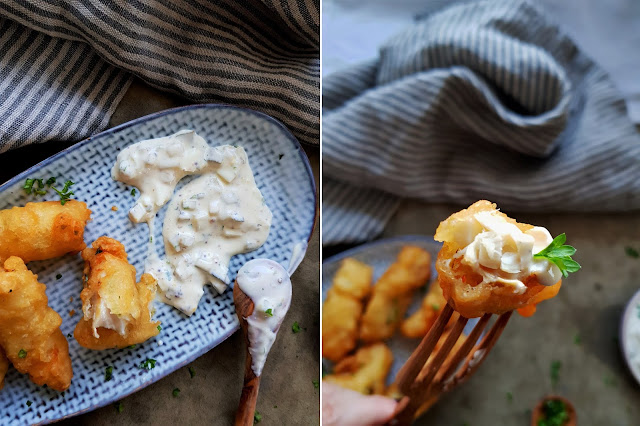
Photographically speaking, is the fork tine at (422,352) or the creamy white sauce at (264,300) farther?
the creamy white sauce at (264,300)

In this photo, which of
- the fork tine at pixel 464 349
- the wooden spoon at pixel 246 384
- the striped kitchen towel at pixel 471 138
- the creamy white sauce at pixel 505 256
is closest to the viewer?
the creamy white sauce at pixel 505 256

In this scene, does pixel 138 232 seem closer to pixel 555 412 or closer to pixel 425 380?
pixel 425 380

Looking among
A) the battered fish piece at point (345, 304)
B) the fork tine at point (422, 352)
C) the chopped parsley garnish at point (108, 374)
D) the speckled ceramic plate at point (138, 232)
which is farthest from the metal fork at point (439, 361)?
the chopped parsley garnish at point (108, 374)

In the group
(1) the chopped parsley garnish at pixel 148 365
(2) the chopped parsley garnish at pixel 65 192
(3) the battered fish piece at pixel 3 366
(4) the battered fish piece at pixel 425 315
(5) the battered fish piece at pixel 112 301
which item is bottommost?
(3) the battered fish piece at pixel 3 366

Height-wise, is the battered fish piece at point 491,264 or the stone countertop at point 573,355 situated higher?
the battered fish piece at point 491,264

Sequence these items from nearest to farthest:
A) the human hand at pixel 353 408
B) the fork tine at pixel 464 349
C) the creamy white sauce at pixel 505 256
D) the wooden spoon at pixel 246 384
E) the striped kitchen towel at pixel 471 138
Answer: the creamy white sauce at pixel 505 256, the fork tine at pixel 464 349, the human hand at pixel 353 408, the wooden spoon at pixel 246 384, the striped kitchen towel at pixel 471 138

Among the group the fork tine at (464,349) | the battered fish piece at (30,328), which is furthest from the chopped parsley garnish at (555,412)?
the battered fish piece at (30,328)

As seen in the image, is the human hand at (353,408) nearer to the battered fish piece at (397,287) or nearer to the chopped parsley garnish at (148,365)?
the battered fish piece at (397,287)

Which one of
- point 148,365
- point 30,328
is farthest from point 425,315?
point 30,328

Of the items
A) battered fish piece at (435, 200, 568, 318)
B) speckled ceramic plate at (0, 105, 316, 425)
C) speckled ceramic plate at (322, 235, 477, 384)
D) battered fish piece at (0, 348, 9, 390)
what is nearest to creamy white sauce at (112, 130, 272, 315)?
speckled ceramic plate at (0, 105, 316, 425)
